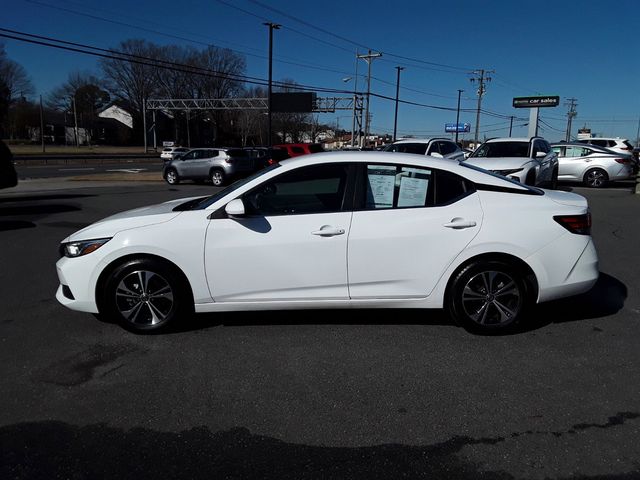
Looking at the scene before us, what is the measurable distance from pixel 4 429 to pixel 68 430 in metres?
0.36

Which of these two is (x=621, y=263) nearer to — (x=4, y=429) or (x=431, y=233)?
(x=431, y=233)

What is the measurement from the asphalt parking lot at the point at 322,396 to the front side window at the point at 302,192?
1074mm

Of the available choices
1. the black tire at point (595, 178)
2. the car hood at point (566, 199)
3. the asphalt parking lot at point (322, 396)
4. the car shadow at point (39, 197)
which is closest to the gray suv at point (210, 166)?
the car shadow at point (39, 197)

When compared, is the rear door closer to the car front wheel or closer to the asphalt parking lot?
the asphalt parking lot

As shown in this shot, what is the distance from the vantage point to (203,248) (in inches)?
158

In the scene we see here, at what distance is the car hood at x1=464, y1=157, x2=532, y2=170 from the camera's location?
11438mm

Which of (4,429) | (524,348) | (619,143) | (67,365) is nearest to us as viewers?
(4,429)

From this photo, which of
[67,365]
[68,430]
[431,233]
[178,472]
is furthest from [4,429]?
[431,233]

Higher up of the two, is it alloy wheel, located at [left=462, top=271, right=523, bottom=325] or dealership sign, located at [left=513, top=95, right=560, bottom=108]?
dealership sign, located at [left=513, top=95, right=560, bottom=108]

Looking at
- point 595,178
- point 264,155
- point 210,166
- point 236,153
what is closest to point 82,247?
point 210,166

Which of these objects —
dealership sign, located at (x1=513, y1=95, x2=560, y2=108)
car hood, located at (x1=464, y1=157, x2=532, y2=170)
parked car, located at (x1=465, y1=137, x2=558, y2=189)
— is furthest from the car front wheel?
dealership sign, located at (x1=513, y1=95, x2=560, y2=108)

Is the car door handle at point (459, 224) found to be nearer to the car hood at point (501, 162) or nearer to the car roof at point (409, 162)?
the car roof at point (409, 162)

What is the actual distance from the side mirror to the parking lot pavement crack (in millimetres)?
1333

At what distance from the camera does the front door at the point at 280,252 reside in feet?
13.1
